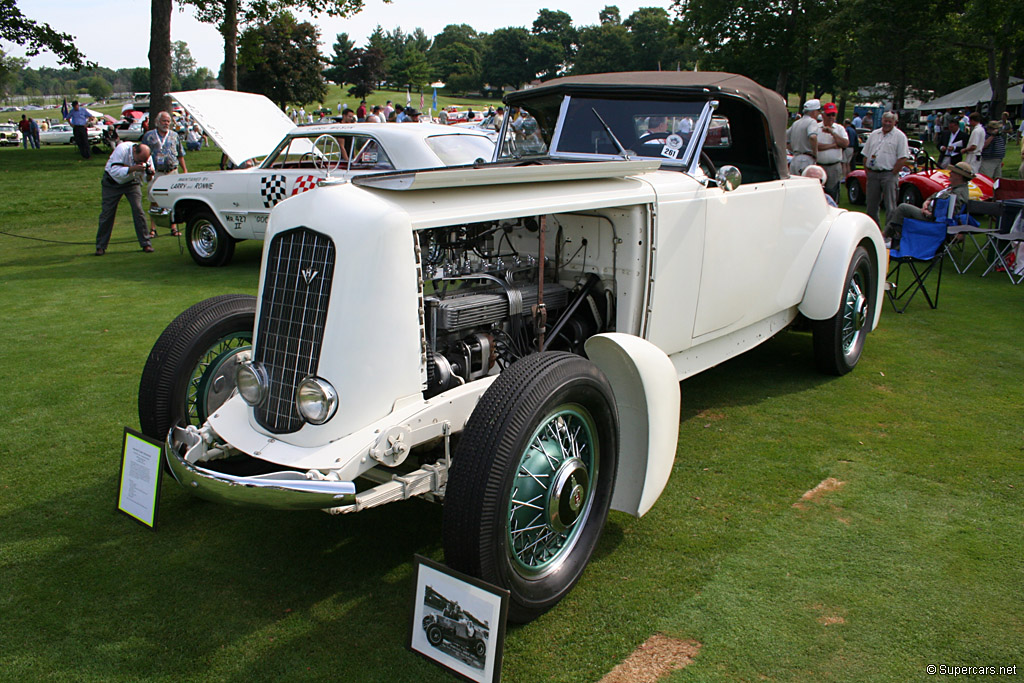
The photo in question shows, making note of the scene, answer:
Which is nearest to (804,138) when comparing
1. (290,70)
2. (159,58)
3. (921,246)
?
(921,246)

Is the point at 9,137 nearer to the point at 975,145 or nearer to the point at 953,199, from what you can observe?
the point at 975,145

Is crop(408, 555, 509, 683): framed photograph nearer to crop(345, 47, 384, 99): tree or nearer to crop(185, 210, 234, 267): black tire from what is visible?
crop(185, 210, 234, 267): black tire

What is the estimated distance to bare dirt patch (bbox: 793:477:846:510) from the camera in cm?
372

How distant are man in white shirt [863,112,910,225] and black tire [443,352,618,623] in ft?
28.8

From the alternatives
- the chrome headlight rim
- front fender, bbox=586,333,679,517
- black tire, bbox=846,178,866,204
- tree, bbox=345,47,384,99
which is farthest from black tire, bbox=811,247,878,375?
tree, bbox=345,47,384,99

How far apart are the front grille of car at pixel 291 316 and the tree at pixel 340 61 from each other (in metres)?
76.0

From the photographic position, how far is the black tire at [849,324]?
211 inches

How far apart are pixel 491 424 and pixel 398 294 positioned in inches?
24.3


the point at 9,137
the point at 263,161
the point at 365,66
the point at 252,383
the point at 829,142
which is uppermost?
the point at 365,66

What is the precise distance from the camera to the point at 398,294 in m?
2.79

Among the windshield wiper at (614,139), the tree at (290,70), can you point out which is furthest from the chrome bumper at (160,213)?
the tree at (290,70)

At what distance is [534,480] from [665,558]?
32.5 inches

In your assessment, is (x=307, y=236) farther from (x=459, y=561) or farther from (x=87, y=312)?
(x=87, y=312)

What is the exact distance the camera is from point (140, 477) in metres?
3.27
